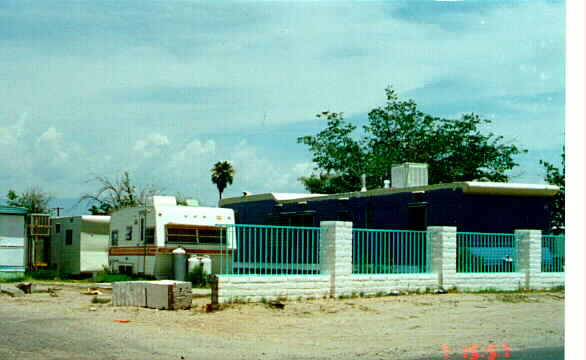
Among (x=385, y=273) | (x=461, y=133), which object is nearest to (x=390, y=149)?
(x=461, y=133)

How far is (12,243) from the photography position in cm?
2184

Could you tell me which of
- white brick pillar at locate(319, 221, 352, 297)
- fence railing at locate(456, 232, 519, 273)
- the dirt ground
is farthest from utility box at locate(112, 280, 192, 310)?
fence railing at locate(456, 232, 519, 273)

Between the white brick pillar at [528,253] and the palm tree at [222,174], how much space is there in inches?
1194

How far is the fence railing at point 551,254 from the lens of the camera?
59.9ft

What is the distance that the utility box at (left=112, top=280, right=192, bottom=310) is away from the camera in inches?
483

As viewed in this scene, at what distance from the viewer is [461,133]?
116 feet

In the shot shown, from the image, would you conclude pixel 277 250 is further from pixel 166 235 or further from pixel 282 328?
pixel 166 235

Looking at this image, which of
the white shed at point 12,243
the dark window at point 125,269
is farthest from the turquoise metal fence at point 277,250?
the white shed at point 12,243

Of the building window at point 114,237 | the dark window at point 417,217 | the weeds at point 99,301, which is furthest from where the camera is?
the building window at point 114,237

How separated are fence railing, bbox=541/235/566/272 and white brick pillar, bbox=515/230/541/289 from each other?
2.15 ft

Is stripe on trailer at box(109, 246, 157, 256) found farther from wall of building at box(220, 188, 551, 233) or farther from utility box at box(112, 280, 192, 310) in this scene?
utility box at box(112, 280, 192, 310)
